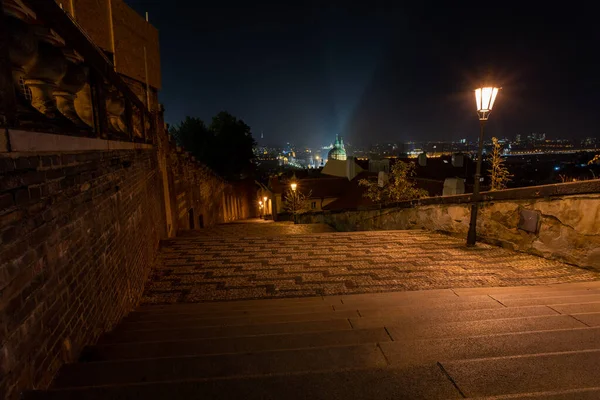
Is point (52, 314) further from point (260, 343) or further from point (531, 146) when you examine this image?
point (531, 146)

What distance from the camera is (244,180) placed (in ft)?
125

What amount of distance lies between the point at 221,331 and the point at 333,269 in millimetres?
2555

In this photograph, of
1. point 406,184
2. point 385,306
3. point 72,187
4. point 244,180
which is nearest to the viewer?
point 72,187

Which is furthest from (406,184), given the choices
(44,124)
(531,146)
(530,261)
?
(531,146)

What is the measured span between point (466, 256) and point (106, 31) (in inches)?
301

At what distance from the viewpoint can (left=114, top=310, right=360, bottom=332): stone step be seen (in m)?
3.08

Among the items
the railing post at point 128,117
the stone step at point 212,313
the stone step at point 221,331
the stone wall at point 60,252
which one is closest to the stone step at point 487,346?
the stone step at point 221,331

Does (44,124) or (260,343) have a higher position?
(44,124)

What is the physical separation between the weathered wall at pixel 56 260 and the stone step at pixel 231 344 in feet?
0.81

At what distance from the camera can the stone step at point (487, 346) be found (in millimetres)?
2225

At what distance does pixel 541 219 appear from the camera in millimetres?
5250

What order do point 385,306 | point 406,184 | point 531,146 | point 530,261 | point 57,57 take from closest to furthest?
point 57,57 < point 385,306 < point 530,261 < point 406,184 < point 531,146

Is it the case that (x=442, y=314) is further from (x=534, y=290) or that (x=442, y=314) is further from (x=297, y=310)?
(x=534, y=290)

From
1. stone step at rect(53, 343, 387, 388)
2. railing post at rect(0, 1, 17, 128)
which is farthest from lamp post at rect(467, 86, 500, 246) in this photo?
railing post at rect(0, 1, 17, 128)
